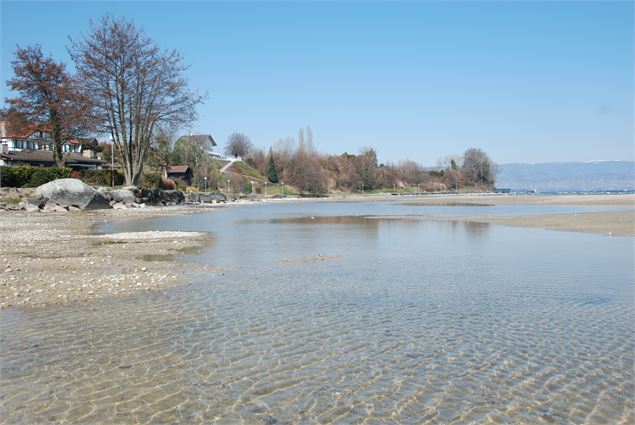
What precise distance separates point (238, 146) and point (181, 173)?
245ft

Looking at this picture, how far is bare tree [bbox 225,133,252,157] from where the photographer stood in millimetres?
174875

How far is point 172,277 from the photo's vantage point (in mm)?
13133

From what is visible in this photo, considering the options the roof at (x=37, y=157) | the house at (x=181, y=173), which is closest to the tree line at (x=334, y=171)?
the house at (x=181, y=173)

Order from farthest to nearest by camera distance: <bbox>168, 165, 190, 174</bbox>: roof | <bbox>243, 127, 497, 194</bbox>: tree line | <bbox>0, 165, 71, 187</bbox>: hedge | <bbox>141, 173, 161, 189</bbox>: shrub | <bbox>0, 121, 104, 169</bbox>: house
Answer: <bbox>243, 127, 497, 194</bbox>: tree line, <bbox>168, 165, 190, 174</bbox>: roof, <bbox>0, 121, 104, 169</bbox>: house, <bbox>141, 173, 161, 189</bbox>: shrub, <bbox>0, 165, 71, 187</bbox>: hedge

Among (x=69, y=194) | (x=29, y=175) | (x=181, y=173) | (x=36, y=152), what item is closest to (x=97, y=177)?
(x=29, y=175)

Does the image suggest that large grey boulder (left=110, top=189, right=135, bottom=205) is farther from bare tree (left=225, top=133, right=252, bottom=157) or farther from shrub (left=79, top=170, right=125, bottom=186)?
bare tree (left=225, top=133, right=252, bottom=157)

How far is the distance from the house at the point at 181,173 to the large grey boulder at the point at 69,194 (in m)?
58.0

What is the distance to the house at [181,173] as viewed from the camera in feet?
333

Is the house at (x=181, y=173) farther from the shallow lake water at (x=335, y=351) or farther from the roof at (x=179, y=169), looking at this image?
the shallow lake water at (x=335, y=351)

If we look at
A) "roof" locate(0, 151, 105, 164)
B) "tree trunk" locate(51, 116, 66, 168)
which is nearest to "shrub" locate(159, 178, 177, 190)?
"roof" locate(0, 151, 105, 164)

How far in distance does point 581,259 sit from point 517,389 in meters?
12.4

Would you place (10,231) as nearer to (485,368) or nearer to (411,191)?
(485,368)

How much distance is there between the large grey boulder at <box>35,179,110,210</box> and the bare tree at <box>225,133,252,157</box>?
433 ft

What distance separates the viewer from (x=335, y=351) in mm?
7566
